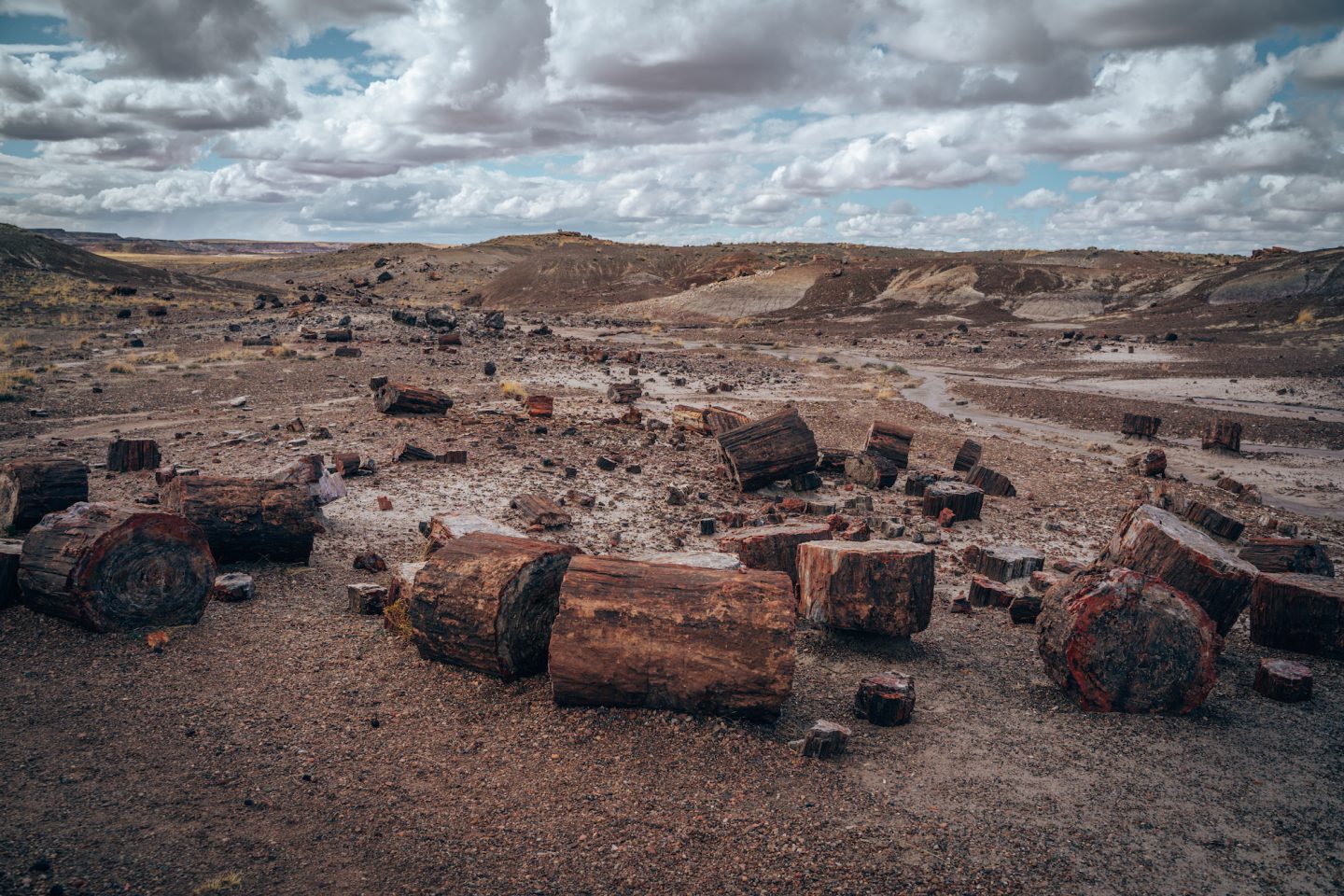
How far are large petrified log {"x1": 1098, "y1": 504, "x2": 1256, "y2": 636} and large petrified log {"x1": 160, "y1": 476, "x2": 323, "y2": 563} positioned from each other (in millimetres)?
7519

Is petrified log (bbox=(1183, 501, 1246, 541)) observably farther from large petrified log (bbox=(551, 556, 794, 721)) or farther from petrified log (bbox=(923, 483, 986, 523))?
large petrified log (bbox=(551, 556, 794, 721))

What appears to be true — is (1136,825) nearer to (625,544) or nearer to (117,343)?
(625,544)

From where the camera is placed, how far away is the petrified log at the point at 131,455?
1000 cm

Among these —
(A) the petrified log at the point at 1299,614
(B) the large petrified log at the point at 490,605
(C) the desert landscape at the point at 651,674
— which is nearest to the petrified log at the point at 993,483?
(C) the desert landscape at the point at 651,674

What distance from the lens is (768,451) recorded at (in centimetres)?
1076

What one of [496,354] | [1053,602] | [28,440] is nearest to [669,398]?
[496,354]

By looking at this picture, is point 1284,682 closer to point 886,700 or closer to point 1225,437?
point 886,700

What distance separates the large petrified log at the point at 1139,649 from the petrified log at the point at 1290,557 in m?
3.39

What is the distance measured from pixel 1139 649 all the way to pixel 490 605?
4.36m

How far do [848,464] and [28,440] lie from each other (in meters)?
13.3

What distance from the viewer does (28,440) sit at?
1209cm

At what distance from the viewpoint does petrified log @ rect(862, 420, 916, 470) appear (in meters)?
12.3

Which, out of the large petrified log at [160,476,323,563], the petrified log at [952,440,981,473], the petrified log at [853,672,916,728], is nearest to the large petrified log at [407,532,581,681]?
the petrified log at [853,672,916,728]

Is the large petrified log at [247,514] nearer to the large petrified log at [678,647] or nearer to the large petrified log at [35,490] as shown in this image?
the large petrified log at [35,490]
